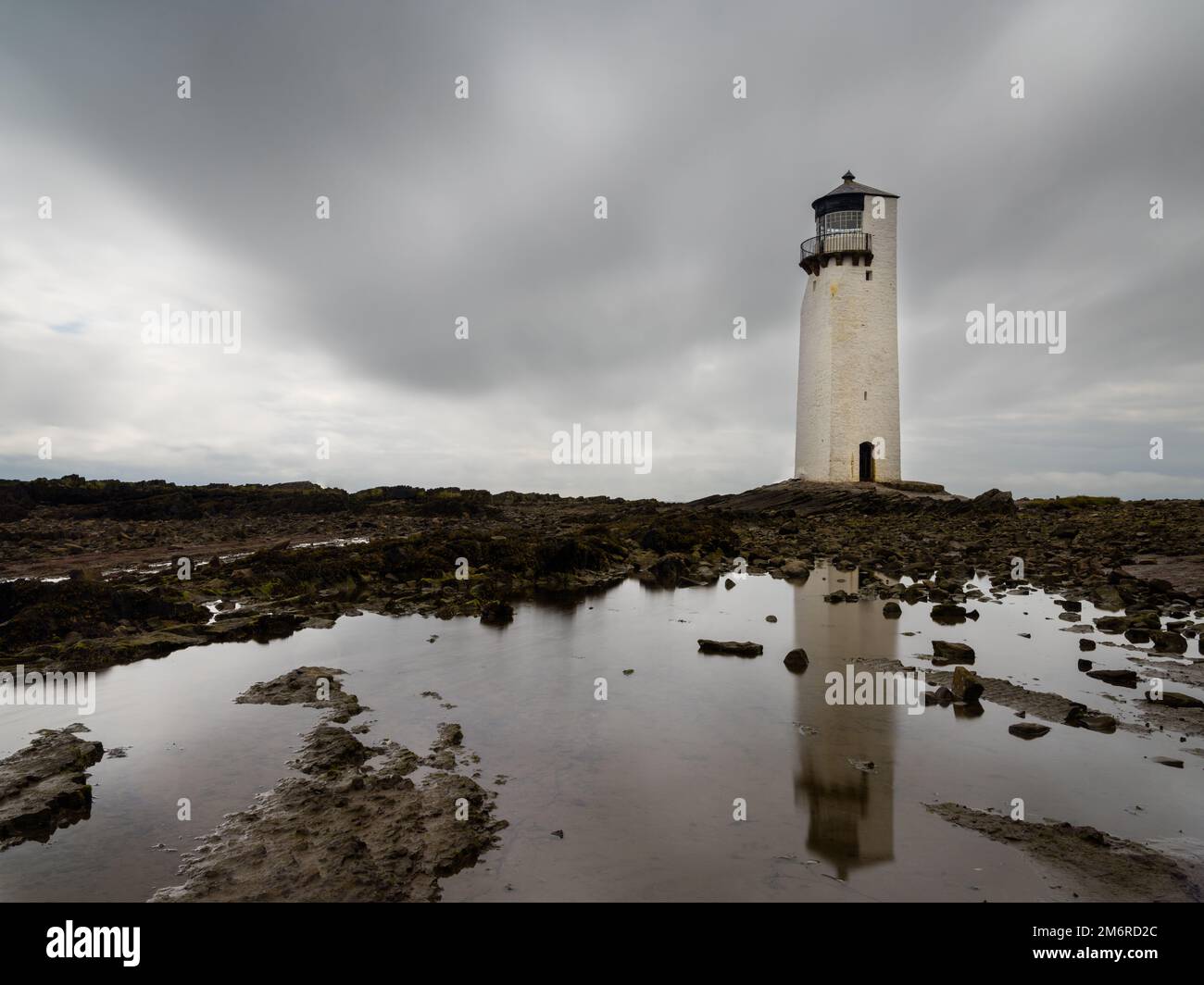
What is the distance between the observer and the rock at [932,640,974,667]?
363 inches

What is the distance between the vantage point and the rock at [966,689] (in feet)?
24.4

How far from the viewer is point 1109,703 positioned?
7.25 metres

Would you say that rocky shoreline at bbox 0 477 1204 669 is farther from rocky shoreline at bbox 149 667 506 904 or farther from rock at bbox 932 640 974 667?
rocky shoreline at bbox 149 667 506 904

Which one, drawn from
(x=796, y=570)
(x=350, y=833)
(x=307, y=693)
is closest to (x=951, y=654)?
(x=350, y=833)

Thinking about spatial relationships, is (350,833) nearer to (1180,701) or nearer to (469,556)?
(1180,701)

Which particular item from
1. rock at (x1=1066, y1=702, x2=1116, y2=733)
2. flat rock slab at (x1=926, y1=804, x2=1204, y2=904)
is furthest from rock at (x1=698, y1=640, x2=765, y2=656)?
flat rock slab at (x1=926, y1=804, x2=1204, y2=904)

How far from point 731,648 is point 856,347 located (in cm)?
3075

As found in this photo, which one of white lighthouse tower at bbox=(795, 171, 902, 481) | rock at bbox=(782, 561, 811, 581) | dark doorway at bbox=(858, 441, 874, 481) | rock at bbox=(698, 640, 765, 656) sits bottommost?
rock at bbox=(698, 640, 765, 656)

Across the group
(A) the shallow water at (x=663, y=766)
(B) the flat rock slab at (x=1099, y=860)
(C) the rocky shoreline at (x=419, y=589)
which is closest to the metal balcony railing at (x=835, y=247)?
(C) the rocky shoreline at (x=419, y=589)

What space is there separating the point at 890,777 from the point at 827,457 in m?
33.4

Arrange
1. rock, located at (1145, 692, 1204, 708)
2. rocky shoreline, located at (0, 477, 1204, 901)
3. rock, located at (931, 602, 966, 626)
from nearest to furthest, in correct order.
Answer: rocky shoreline, located at (0, 477, 1204, 901)
rock, located at (1145, 692, 1204, 708)
rock, located at (931, 602, 966, 626)

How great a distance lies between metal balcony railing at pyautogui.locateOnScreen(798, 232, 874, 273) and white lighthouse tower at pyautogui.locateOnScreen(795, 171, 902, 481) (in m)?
Result: 0.05
